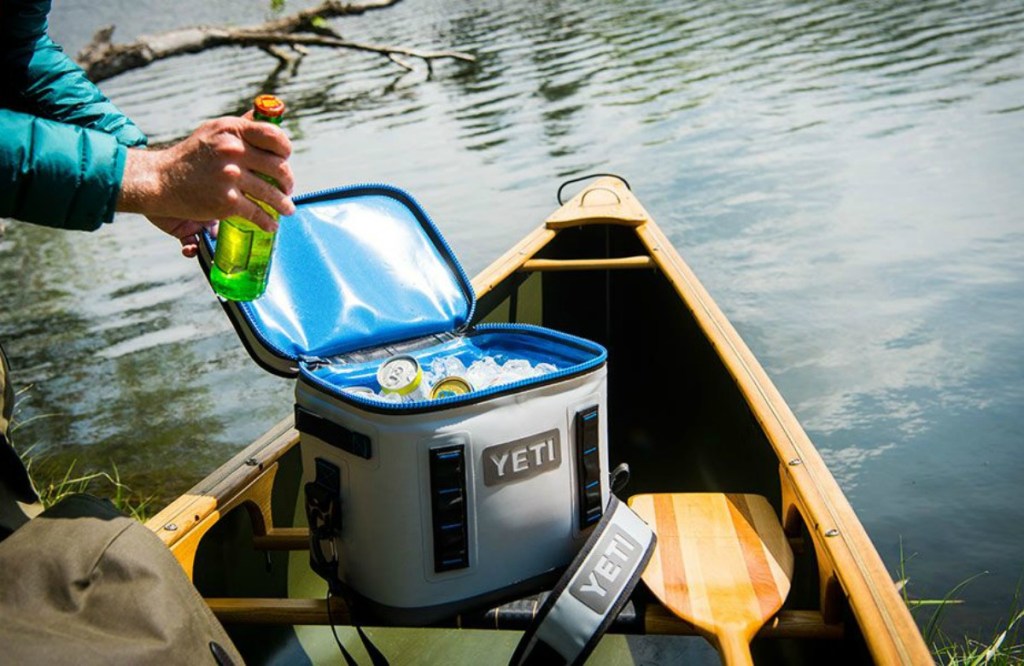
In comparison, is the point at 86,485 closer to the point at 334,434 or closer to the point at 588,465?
the point at 334,434

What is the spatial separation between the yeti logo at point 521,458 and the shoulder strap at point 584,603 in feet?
0.56

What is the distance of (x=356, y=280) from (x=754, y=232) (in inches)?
236

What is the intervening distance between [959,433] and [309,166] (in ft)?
26.1

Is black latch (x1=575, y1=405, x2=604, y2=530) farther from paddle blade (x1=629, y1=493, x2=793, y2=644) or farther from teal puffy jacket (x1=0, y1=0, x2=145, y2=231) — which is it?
teal puffy jacket (x1=0, y1=0, x2=145, y2=231)

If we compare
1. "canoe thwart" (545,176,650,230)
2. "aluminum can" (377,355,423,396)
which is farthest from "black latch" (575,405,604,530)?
"canoe thwart" (545,176,650,230)

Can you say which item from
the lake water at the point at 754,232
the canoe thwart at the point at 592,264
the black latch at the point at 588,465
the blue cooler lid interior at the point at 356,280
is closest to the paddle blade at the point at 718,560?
the black latch at the point at 588,465

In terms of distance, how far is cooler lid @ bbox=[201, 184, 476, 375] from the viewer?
235 centimetres

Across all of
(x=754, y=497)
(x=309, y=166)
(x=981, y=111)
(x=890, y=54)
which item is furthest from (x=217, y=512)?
(x=890, y=54)

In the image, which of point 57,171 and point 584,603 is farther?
point 584,603

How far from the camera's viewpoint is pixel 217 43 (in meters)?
15.6

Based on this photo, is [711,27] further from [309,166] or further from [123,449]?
[123,449]

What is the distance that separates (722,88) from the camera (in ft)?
43.3

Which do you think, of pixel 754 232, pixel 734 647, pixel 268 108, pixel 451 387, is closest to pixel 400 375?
pixel 451 387

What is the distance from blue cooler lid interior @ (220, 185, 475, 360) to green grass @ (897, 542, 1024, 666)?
155 centimetres
